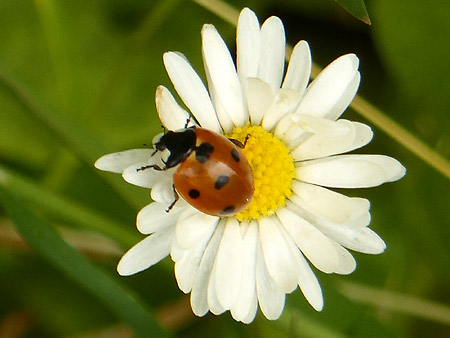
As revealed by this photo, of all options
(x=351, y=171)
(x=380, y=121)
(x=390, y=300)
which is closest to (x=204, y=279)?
(x=351, y=171)

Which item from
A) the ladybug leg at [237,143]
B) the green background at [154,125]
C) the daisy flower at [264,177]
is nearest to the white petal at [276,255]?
the daisy flower at [264,177]

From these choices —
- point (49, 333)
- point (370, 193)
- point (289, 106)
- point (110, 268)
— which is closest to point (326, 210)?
point (289, 106)

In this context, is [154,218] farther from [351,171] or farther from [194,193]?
[351,171]

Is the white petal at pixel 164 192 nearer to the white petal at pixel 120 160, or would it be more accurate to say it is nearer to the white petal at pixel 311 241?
the white petal at pixel 120 160

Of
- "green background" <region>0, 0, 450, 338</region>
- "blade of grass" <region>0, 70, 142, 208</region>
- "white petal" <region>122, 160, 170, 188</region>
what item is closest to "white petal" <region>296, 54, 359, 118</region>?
"white petal" <region>122, 160, 170, 188</region>

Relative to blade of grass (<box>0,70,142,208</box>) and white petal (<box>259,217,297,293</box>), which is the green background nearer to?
blade of grass (<box>0,70,142,208</box>)
